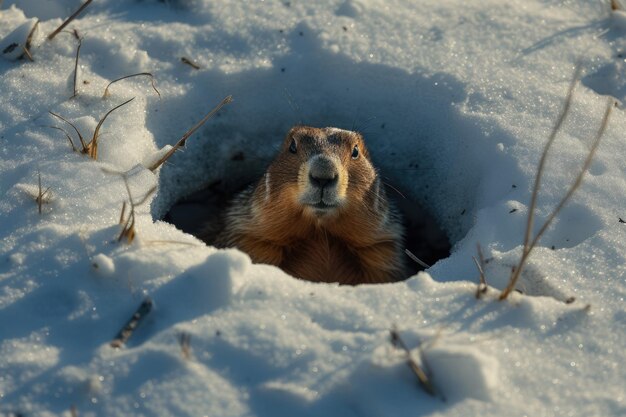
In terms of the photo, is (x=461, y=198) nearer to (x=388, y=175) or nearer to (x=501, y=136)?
(x=501, y=136)

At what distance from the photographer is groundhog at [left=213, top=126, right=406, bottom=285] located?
612 cm

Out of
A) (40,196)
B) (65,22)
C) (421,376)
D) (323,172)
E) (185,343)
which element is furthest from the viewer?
(65,22)

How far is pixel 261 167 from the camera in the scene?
7172 millimetres

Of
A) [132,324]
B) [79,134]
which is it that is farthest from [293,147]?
[132,324]

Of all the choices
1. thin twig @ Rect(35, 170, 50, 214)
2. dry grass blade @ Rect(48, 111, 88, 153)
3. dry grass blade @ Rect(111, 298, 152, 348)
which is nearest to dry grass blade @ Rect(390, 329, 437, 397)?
dry grass blade @ Rect(111, 298, 152, 348)

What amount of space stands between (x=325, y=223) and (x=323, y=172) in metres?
0.78

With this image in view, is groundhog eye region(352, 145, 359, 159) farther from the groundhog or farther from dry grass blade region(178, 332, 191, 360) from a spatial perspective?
dry grass blade region(178, 332, 191, 360)

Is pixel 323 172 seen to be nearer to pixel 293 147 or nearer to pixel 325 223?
pixel 325 223

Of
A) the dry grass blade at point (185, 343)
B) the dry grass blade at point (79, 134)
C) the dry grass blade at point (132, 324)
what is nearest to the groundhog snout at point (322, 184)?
the dry grass blade at point (79, 134)

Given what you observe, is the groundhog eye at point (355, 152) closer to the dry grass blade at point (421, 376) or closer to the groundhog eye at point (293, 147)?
the groundhog eye at point (293, 147)

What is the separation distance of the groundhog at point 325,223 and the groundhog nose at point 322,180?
19 centimetres

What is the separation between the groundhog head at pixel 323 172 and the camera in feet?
18.2

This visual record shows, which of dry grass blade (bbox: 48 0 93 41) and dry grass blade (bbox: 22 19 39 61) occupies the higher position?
dry grass blade (bbox: 48 0 93 41)

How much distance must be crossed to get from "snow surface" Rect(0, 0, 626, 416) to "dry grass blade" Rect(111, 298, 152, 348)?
5 centimetres
